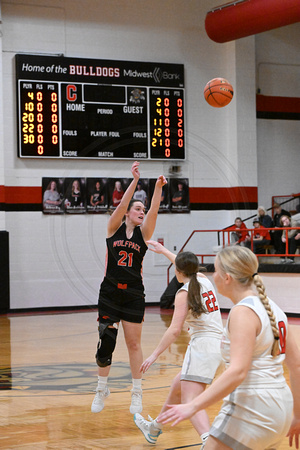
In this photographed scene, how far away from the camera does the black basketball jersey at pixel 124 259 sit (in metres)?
5.74

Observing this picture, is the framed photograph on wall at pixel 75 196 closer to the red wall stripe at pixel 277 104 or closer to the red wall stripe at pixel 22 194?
the red wall stripe at pixel 22 194

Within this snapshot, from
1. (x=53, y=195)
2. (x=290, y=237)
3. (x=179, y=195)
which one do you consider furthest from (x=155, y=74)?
(x=290, y=237)

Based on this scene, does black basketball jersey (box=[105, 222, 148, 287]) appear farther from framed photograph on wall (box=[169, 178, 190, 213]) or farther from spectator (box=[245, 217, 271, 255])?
framed photograph on wall (box=[169, 178, 190, 213])

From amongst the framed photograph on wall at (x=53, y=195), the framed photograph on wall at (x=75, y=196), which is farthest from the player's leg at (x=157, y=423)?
the framed photograph on wall at (x=75, y=196)

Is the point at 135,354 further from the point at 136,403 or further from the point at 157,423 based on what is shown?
the point at 157,423

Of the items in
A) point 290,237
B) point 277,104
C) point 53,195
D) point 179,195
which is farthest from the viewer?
point 277,104

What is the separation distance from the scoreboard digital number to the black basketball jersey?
10190 millimetres

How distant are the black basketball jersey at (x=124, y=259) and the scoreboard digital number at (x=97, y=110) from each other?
33.4ft

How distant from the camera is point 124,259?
578 centimetres

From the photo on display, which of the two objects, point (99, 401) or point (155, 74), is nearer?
point (99, 401)

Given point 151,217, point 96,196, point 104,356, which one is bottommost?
point 104,356

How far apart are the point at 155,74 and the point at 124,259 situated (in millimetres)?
11839

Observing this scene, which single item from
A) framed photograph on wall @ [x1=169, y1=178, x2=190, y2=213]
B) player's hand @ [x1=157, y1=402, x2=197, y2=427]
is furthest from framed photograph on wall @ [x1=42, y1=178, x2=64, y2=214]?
player's hand @ [x1=157, y1=402, x2=197, y2=427]

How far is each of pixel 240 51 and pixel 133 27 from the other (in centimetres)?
302
